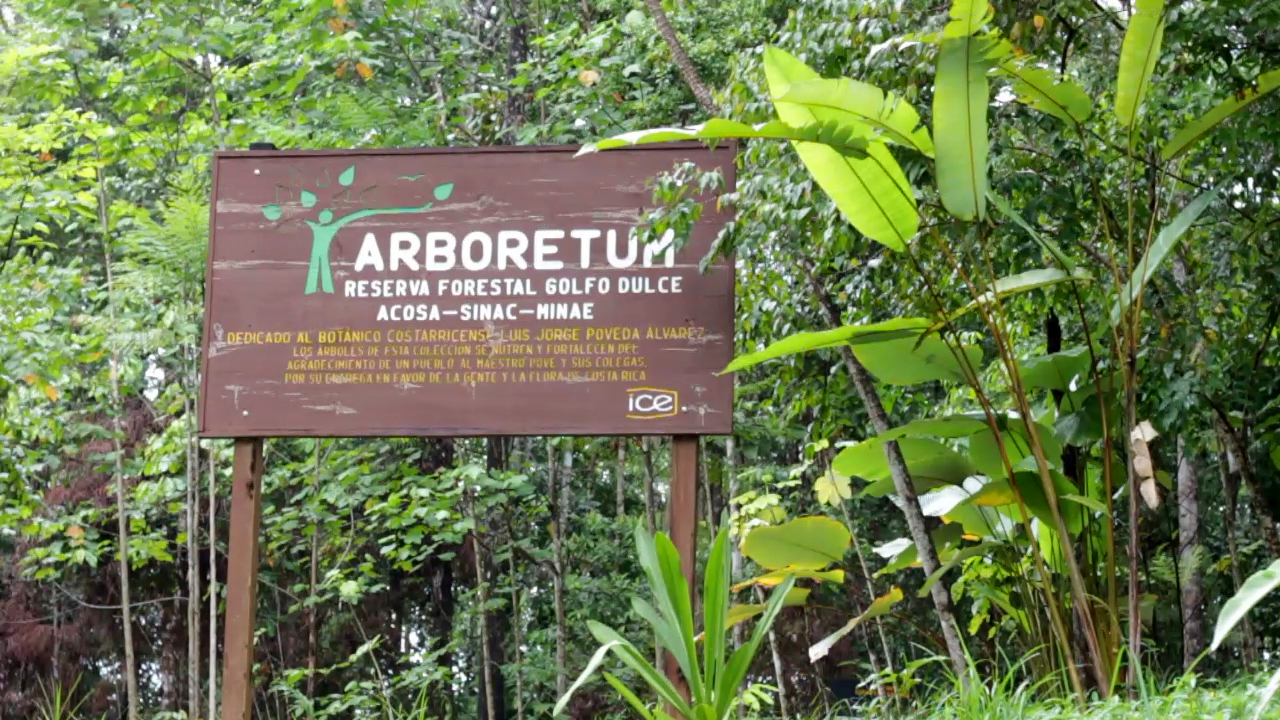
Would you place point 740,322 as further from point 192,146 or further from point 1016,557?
point 192,146

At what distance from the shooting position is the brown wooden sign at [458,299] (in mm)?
4699

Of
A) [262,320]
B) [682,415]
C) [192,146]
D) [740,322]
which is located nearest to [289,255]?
[262,320]

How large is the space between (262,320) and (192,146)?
173 inches

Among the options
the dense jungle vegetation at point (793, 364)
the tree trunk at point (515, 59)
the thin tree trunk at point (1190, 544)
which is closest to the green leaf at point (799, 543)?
the dense jungle vegetation at point (793, 364)

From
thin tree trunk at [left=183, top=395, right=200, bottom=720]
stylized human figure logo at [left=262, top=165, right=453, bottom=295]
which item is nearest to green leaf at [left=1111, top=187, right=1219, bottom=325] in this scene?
stylized human figure logo at [left=262, top=165, right=453, bottom=295]

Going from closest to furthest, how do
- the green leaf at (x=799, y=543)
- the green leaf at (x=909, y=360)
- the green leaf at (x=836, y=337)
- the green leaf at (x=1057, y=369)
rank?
the green leaf at (x=836, y=337)
the green leaf at (x=909, y=360)
the green leaf at (x=1057, y=369)
the green leaf at (x=799, y=543)

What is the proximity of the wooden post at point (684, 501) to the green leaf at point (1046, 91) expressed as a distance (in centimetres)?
158

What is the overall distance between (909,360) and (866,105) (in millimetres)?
1150

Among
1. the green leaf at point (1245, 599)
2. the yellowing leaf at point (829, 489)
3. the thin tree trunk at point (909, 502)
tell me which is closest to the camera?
the green leaf at point (1245, 599)

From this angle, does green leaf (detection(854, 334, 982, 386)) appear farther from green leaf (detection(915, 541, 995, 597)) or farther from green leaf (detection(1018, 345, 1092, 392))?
green leaf (detection(915, 541, 995, 597))

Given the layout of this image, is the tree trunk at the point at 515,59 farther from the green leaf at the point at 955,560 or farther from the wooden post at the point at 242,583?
the green leaf at the point at 955,560

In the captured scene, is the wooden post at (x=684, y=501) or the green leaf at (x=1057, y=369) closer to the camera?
the wooden post at (x=684, y=501)

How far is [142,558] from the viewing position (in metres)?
8.98

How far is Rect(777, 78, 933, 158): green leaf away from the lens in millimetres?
3801
